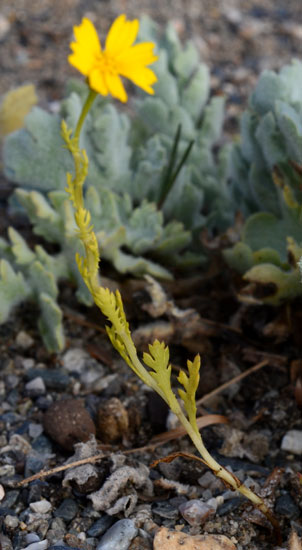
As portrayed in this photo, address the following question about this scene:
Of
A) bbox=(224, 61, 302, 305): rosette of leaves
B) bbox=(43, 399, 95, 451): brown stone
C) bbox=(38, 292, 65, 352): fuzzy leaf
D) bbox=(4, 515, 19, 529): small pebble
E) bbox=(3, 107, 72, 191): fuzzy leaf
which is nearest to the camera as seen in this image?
bbox=(4, 515, 19, 529): small pebble

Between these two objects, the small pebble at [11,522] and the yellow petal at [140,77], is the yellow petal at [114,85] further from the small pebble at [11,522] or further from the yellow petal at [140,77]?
A: the small pebble at [11,522]

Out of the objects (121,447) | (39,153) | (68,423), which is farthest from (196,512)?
(39,153)

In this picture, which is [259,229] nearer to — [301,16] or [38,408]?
[38,408]

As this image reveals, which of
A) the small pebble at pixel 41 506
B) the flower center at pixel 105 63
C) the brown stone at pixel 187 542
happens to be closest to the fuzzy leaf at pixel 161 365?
the brown stone at pixel 187 542

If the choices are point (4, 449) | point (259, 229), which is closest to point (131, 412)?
point (4, 449)

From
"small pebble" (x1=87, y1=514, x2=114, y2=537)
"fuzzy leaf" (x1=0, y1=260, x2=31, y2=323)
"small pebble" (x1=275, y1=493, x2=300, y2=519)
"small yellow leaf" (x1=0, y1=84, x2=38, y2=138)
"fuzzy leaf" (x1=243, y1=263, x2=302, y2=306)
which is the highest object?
"small yellow leaf" (x1=0, y1=84, x2=38, y2=138)

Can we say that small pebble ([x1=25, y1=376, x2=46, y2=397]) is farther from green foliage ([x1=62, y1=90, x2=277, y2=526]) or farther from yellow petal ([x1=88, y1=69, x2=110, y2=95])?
yellow petal ([x1=88, y1=69, x2=110, y2=95])

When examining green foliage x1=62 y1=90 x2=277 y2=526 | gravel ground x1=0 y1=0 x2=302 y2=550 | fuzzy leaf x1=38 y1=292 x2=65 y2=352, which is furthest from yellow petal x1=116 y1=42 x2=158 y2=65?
gravel ground x1=0 y1=0 x2=302 y2=550
